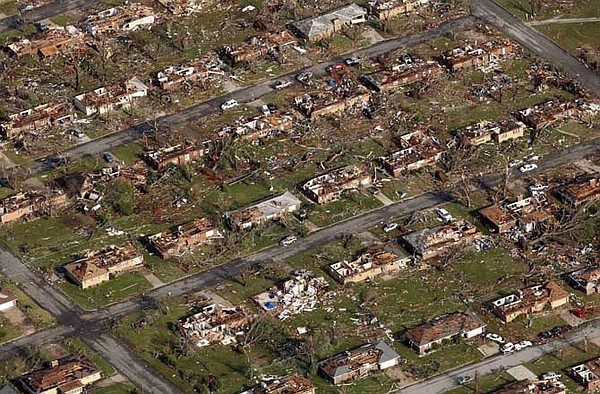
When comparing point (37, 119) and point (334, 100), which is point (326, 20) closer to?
point (334, 100)

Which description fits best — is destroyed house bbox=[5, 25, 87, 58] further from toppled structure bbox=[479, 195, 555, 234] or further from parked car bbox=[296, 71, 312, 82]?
toppled structure bbox=[479, 195, 555, 234]

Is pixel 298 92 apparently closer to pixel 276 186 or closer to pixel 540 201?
pixel 276 186

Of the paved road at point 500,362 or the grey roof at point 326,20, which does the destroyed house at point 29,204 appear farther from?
the paved road at point 500,362

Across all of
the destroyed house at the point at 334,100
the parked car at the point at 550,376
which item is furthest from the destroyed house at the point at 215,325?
the destroyed house at the point at 334,100

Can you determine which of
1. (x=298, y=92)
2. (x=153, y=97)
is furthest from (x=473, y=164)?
(x=153, y=97)

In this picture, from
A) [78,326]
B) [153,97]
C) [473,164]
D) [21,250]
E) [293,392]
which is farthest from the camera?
[153,97]
